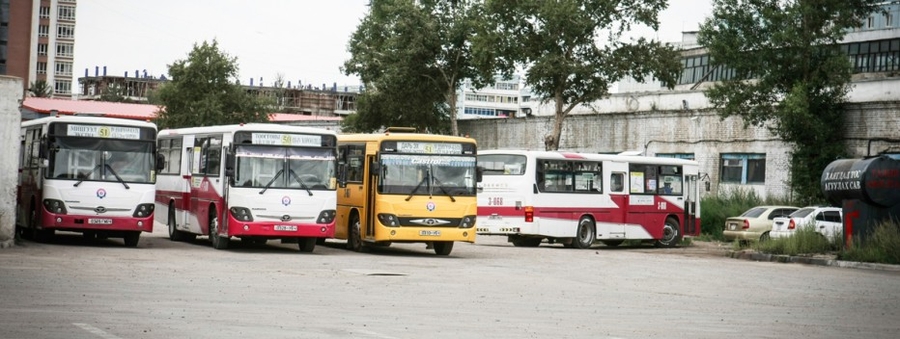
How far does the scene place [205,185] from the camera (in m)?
30.6

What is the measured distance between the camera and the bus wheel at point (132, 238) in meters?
29.7

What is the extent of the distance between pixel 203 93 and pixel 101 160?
190ft

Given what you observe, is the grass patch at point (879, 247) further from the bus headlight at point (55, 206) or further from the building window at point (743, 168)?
the building window at point (743, 168)

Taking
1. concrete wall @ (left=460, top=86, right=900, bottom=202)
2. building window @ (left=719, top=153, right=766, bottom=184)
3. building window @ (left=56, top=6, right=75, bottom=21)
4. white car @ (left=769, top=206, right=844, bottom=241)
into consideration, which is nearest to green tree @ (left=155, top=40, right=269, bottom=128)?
concrete wall @ (left=460, top=86, right=900, bottom=202)

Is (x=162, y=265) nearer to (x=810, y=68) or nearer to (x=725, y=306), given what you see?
(x=725, y=306)

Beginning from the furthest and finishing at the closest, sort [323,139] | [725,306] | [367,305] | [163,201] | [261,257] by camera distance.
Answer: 1. [163,201]
2. [323,139]
3. [261,257]
4. [725,306]
5. [367,305]

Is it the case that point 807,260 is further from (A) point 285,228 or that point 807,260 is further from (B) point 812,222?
(A) point 285,228

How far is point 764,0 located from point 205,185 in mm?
26757

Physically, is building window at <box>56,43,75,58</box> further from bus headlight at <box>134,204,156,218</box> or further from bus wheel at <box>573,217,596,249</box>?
bus headlight at <box>134,204,156,218</box>

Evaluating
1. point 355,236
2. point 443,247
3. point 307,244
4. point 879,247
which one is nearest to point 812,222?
point 879,247

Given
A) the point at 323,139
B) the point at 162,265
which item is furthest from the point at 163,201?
the point at 162,265

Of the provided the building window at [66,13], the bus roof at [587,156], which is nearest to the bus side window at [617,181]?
the bus roof at [587,156]

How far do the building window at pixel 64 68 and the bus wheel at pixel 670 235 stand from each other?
141 metres

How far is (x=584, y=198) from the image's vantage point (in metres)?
38.6
